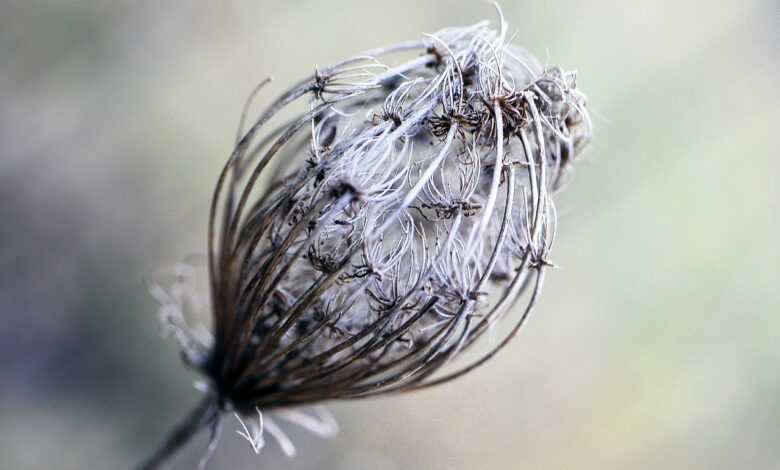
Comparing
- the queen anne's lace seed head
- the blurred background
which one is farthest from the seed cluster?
the blurred background

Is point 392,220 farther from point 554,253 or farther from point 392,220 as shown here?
point 554,253

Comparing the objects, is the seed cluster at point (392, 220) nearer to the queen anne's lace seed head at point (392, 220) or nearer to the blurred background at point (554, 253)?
the queen anne's lace seed head at point (392, 220)

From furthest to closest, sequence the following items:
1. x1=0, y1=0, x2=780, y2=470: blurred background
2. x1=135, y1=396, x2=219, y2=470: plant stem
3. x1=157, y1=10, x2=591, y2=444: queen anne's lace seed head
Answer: x1=0, y1=0, x2=780, y2=470: blurred background < x1=135, y1=396, x2=219, y2=470: plant stem < x1=157, y1=10, x2=591, y2=444: queen anne's lace seed head

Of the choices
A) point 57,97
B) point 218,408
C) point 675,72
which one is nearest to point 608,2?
point 675,72

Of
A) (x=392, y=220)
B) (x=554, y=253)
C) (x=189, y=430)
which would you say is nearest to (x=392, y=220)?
(x=392, y=220)

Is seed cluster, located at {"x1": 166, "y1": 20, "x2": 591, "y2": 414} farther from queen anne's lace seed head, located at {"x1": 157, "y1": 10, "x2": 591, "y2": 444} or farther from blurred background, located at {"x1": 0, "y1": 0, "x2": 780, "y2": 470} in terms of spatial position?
blurred background, located at {"x1": 0, "y1": 0, "x2": 780, "y2": 470}

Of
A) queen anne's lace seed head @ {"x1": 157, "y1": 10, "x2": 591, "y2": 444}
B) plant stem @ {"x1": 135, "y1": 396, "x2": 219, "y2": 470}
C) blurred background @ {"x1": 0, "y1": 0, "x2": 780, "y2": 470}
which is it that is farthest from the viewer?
blurred background @ {"x1": 0, "y1": 0, "x2": 780, "y2": 470}

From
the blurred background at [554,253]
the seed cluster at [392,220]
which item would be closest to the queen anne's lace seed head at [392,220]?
→ the seed cluster at [392,220]

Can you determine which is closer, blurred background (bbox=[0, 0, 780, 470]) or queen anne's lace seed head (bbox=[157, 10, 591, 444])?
queen anne's lace seed head (bbox=[157, 10, 591, 444])
